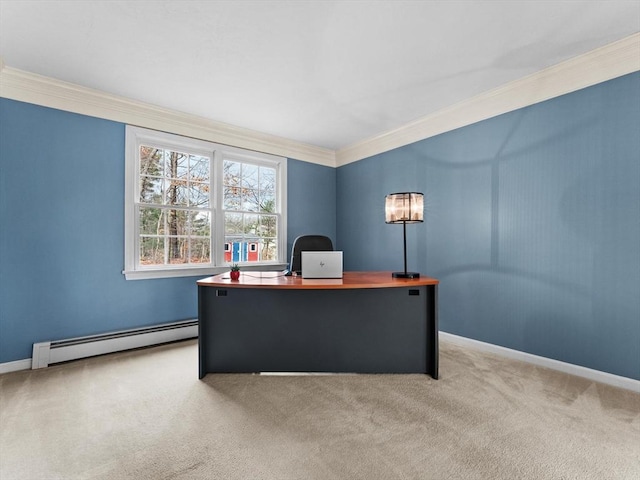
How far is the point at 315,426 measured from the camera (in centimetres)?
190

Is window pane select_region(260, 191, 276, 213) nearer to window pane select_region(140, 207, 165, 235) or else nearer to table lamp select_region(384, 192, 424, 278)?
window pane select_region(140, 207, 165, 235)

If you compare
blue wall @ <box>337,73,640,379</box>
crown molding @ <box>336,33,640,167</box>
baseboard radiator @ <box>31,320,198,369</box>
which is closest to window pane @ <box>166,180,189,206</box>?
baseboard radiator @ <box>31,320,198,369</box>

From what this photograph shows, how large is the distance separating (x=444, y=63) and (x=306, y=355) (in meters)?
2.90

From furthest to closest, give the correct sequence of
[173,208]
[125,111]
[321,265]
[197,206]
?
[197,206]
[173,208]
[125,111]
[321,265]

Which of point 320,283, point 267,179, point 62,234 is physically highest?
point 267,179

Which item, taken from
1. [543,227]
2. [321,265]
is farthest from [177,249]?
[543,227]

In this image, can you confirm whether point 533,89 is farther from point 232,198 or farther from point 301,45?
point 232,198

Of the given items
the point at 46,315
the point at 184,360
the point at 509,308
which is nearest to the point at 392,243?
the point at 509,308

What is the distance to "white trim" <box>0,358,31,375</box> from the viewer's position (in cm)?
270

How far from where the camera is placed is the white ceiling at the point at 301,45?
206 cm

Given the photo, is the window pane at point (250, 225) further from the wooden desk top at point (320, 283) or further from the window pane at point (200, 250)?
the wooden desk top at point (320, 283)

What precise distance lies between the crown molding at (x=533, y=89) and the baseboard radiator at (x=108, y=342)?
377 cm

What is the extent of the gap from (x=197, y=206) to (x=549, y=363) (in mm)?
4222

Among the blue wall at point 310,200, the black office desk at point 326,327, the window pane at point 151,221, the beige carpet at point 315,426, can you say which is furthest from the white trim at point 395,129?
the beige carpet at point 315,426
